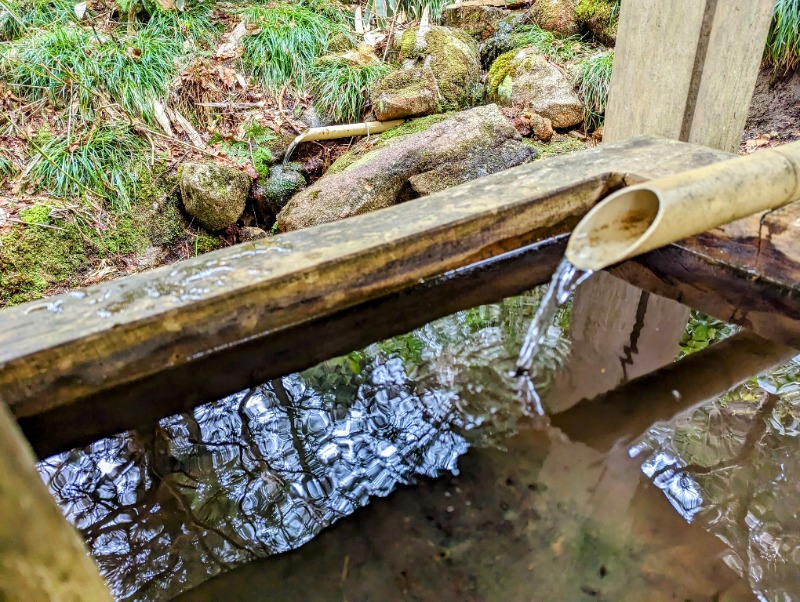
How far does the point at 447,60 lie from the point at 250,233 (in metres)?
2.50

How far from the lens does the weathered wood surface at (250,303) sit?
4.92ft

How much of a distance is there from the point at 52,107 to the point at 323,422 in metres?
4.05

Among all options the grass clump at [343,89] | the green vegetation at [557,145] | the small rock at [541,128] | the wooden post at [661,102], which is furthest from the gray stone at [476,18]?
the wooden post at [661,102]

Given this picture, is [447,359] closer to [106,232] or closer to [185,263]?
[185,263]

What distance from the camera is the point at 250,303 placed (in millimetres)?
1688

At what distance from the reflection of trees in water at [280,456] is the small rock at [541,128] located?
2.96 meters

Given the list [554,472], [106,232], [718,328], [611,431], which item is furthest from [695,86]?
[106,232]

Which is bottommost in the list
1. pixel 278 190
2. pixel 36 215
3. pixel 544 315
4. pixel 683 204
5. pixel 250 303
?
pixel 278 190

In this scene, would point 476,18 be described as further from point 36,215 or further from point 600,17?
point 36,215

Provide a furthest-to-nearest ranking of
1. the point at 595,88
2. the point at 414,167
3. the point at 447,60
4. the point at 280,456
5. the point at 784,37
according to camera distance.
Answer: the point at 447,60, the point at 595,88, the point at 784,37, the point at 414,167, the point at 280,456

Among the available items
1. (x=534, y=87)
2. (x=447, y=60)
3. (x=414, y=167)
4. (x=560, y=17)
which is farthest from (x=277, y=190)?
(x=560, y=17)

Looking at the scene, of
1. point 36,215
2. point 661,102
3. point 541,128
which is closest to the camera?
point 661,102

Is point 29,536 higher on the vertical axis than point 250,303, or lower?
higher

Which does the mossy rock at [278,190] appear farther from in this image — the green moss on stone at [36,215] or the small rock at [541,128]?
the small rock at [541,128]
